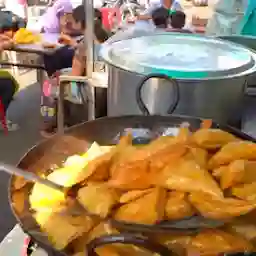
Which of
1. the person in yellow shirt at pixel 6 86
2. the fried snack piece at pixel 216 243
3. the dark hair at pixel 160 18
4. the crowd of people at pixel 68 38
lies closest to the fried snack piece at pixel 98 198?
the fried snack piece at pixel 216 243

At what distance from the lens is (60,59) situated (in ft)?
8.83

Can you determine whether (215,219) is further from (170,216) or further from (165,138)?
(165,138)

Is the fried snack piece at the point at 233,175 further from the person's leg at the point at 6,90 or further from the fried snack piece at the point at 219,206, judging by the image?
the person's leg at the point at 6,90

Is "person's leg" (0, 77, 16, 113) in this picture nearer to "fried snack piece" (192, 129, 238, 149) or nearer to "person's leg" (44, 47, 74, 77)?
"person's leg" (44, 47, 74, 77)

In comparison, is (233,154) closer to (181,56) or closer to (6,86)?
(181,56)

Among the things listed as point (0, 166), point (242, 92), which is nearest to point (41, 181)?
point (0, 166)

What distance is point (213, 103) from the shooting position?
0.86 meters

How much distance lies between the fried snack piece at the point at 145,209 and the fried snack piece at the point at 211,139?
0.43ft

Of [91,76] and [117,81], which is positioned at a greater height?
[117,81]

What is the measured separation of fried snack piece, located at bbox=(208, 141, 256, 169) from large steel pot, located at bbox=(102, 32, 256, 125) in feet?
0.67

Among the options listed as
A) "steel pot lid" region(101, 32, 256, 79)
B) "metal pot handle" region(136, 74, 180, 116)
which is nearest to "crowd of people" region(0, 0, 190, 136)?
"steel pot lid" region(101, 32, 256, 79)

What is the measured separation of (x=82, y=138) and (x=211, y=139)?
24 centimetres

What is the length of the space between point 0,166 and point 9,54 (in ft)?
10.2

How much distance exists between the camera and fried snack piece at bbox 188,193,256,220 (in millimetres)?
511
